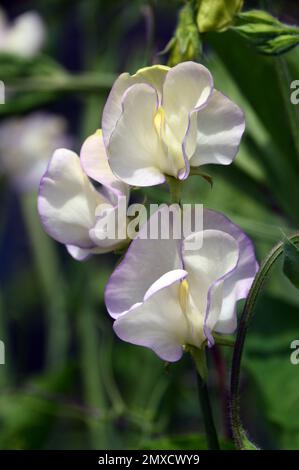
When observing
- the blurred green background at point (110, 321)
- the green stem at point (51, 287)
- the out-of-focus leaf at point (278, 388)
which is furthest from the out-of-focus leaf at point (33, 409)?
the out-of-focus leaf at point (278, 388)

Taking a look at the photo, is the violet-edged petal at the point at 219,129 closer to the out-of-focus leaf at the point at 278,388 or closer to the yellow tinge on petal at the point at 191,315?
the yellow tinge on petal at the point at 191,315

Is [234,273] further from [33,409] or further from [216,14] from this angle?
[33,409]

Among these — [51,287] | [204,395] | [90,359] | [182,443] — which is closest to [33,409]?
[90,359]

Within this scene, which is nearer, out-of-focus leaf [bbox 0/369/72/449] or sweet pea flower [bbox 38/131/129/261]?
sweet pea flower [bbox 38/131/129/261]

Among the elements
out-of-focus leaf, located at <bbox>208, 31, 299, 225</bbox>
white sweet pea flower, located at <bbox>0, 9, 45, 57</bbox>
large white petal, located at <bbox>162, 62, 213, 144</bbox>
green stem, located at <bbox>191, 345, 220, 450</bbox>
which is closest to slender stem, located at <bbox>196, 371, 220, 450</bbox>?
green stem, located at <bbox>191, 345, 220, 450</bbox>

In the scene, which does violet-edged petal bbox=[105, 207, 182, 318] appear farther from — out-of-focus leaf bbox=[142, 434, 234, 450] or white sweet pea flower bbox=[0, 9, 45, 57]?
white sweet pea flower bbox=[0, 9, 45, 57]

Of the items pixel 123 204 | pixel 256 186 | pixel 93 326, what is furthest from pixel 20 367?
pixel 123 204
